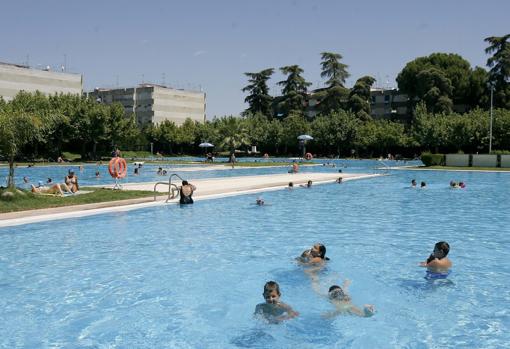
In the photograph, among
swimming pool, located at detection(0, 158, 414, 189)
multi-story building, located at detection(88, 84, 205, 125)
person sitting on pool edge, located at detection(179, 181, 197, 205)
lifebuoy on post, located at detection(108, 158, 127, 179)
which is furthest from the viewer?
multi-story building, located at detection(88, 84, 205, 125)

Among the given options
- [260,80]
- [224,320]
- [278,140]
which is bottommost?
[224,320]

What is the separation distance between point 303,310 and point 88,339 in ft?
11.3

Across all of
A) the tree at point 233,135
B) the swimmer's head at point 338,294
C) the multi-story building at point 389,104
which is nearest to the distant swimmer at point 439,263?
the swimmer's head at point 338,294

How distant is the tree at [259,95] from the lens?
10256 cm

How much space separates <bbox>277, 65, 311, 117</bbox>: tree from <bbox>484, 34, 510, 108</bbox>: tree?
32521 mm

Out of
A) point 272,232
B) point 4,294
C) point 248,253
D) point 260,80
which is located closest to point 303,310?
point 248,253

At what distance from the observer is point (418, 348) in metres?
6.87

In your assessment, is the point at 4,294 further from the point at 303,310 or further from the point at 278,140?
the point at 278,140

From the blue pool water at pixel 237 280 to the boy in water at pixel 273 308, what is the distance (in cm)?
19

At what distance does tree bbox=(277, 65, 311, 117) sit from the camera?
96.9 metres

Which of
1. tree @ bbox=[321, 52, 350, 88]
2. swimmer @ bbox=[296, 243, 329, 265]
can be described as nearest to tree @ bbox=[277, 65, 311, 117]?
tree @ bbox=[321, 52, 350, 88]

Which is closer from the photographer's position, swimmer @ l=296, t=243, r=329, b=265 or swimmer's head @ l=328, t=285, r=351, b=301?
swimmer's head @ l=328, t=285, r=351, b=301

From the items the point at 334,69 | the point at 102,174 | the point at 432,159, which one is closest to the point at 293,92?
the point at 334,69

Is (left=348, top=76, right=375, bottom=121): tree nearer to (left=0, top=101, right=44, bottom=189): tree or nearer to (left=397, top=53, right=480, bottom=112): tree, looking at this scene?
(left=397, top=53, right=480, bottom=112): tree
